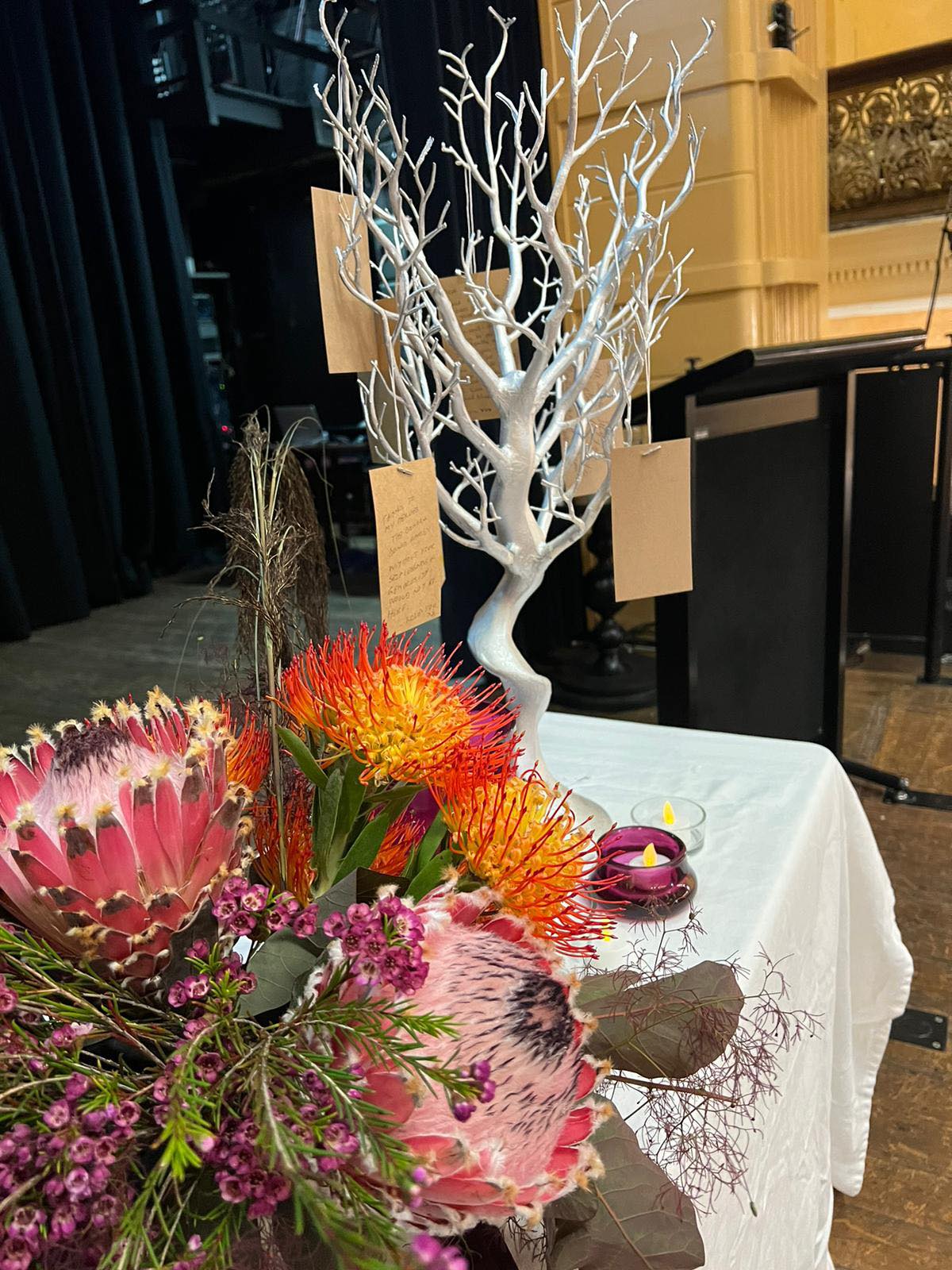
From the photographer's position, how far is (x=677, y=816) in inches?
37.2

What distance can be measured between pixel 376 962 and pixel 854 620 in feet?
11.6

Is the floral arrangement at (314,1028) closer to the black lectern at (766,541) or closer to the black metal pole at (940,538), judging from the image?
the black lectern at (766,541)

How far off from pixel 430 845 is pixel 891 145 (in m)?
4.06

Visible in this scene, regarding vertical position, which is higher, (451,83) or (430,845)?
(451,83)

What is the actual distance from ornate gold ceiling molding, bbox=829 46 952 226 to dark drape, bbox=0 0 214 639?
2954mm

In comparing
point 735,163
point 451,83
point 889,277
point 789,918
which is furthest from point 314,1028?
point 889,277

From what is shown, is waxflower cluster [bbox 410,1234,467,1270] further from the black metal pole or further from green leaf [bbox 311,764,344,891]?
the black metal pole

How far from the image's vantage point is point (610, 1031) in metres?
0.35

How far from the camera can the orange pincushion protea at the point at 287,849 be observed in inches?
16.3

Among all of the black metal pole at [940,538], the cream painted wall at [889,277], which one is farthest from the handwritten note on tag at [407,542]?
the cream painted wall at [889,277]

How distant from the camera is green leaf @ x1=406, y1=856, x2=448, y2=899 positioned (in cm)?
36

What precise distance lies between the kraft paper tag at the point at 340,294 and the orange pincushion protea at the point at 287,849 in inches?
20.2

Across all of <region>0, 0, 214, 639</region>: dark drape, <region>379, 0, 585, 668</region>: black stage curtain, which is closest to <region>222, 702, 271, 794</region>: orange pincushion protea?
<region>0, 0, 214, 639</region>: dark drape

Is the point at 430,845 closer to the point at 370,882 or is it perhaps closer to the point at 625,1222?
the point at 370,882
